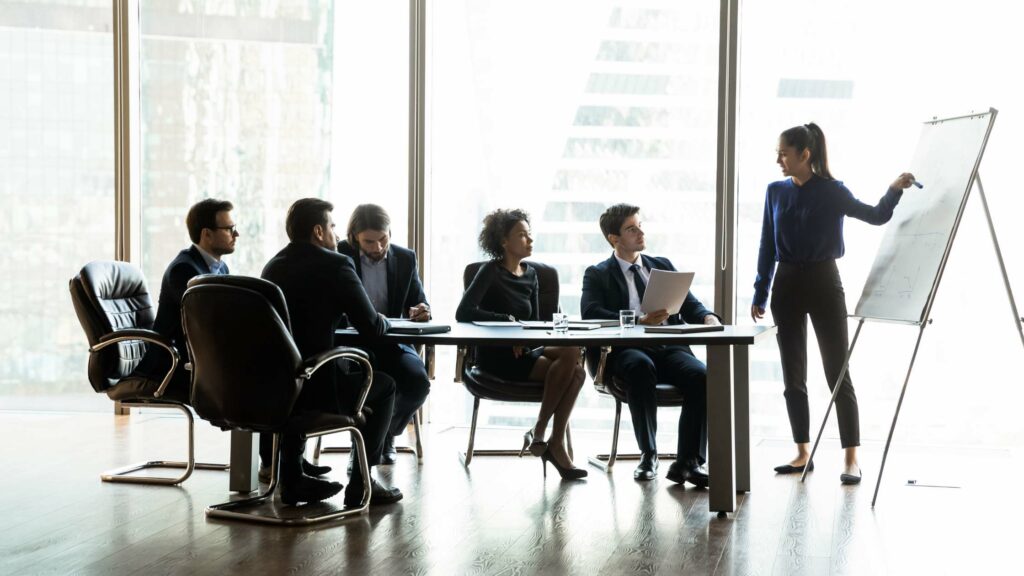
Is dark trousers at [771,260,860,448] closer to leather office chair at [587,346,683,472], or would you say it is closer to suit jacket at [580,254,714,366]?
suit jacket at [580,254,714,366]

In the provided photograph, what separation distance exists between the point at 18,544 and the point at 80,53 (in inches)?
161

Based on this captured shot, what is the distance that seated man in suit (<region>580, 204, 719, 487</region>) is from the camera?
470 centimetres

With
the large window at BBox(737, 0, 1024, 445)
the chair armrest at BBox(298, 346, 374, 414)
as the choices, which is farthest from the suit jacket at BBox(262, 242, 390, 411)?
the large window at BBox(737, 0, 1024, 445)

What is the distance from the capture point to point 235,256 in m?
6.82

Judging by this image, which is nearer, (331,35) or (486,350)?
(486,350)

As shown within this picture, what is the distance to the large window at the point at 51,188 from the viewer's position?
6914mm

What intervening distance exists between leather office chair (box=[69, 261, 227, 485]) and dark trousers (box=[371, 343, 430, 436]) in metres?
0.89

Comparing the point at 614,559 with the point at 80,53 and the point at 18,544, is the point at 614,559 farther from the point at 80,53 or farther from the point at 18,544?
the point at 80,53

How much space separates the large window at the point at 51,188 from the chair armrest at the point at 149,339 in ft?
8.33

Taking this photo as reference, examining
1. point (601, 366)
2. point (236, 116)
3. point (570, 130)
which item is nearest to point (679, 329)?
point (601, 366)

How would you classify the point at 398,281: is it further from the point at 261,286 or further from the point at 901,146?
the point at 901,146

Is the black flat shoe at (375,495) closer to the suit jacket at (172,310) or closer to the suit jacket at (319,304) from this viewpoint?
the suit jacket at (319,304)

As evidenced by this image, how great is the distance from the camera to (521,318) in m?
5.19

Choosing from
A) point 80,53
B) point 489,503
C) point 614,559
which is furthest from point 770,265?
point 80,53
